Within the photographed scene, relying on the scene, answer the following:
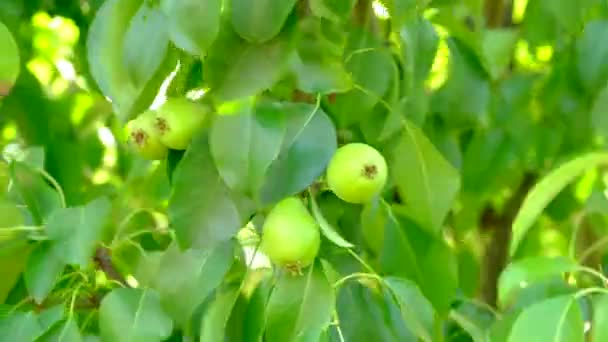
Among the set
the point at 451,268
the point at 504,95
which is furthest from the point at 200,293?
the point at 504,95

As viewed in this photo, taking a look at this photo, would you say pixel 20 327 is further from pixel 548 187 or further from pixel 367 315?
pixel 548 187

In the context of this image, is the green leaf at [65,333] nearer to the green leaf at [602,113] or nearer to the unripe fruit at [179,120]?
the unripe fruit at [179,120]

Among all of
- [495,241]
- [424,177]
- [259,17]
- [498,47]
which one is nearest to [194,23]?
[259,17]

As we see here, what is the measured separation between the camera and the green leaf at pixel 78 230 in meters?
0.98

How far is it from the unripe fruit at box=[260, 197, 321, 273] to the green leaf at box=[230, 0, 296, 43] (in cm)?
14

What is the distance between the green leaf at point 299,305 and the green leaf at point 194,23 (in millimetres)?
219

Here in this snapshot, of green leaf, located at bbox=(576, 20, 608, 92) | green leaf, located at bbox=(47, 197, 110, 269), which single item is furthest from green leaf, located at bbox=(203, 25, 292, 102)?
green leaf, located at bbox=(576, 20, 608, 92)

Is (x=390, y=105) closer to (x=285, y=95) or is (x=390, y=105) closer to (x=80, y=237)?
(x=285, y=95)

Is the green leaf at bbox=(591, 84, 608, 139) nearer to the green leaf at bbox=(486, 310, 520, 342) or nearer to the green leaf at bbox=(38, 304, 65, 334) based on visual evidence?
the green leaf at bbox=(486, 310, 520, 342)

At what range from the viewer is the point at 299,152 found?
2.91ft

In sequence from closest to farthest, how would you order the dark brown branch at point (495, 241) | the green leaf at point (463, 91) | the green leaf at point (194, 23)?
the green leaf at point (194, 23)
the green leaf at point (463, 91)
the dark brown branch at point (495, 241)

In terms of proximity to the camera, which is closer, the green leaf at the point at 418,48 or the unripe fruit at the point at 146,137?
the unripe fruit at the point at 146,137

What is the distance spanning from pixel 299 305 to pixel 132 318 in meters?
0.18

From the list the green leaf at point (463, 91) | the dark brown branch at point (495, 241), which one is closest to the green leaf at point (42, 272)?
the green leaf at point (463, 91)
